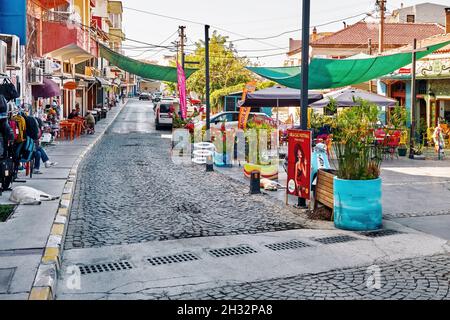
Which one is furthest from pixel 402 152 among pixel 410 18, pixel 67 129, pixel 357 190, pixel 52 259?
pixel 410 18

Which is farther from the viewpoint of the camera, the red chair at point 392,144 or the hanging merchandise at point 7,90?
the red chair at point 392,144

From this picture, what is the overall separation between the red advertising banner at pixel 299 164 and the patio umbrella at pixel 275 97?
912 centimetres

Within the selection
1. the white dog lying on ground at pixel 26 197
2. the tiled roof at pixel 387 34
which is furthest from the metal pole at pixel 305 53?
the tiled roof at pixel 387 34

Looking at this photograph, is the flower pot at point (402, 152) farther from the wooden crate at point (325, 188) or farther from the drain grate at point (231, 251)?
the drain grate at point (231, 251)

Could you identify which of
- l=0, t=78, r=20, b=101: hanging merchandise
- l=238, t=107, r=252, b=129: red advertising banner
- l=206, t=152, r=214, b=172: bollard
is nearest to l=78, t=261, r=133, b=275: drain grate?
l=0, t=78, r=20, b=101: hanging merchandise

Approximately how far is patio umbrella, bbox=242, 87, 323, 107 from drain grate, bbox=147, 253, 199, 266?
1268 centimetres

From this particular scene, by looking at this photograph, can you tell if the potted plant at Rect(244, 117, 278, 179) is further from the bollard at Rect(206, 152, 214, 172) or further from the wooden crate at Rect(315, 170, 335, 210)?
the wooden crate at Rect(315, 170, 335, 210)

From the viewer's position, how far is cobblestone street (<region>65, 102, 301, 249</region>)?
8867mm

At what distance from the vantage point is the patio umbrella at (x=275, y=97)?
19.7 metres

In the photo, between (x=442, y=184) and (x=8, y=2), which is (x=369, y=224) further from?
(x=8, y=2)

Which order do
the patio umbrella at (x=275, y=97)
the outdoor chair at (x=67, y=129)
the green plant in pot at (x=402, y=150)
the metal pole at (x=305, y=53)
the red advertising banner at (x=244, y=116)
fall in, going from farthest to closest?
the outdoor chair at (x=67, y=129)
the red advertising banner at (x=244, y=116)
the green plant in pot at (x=402, y=150)
the patio umbrella at (x=275, y=97)
the metal pole at (x=305, y=53)

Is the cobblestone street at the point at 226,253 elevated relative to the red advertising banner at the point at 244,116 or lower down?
lower down

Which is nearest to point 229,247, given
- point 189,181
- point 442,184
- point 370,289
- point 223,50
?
point 370,289

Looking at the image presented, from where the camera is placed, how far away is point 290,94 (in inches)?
787
